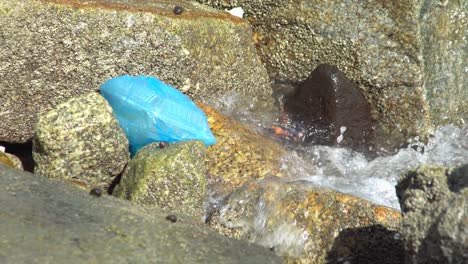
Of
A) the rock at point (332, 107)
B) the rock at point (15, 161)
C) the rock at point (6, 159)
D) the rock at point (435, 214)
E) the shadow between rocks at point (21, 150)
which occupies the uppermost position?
the rock at point (435, 214)

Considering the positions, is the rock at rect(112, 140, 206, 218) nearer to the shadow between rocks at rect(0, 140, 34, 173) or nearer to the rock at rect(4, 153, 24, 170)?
the rock at rect(4, 153, 24, 170)

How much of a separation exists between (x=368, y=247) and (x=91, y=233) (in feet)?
5.13

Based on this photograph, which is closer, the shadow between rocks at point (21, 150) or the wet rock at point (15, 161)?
the wet rock at point (15, 161)

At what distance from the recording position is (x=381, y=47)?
682 cm

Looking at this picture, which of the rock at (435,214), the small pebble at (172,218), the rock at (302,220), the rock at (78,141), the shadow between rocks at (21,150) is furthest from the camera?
the shadow between rocks at (21,150)

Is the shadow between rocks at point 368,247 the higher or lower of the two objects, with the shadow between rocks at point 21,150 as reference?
higher

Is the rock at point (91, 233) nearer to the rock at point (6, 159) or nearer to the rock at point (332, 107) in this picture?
the rock at point (6, 159)

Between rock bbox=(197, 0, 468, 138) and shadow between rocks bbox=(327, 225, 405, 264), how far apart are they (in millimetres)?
2241

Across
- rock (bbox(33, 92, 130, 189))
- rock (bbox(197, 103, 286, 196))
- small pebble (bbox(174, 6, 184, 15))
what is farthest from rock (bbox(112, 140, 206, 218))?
small pebble (bbox(174, 6, 184, 15))

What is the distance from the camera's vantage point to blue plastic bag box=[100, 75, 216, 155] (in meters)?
6.00

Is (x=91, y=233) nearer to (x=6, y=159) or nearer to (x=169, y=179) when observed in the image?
(x=169, y=179)

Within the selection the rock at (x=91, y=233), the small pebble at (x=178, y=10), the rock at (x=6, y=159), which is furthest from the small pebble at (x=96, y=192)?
the small pebble at (x=178, y=10)

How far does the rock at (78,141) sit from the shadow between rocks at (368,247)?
5.37 ft

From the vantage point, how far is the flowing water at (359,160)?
233 inches
